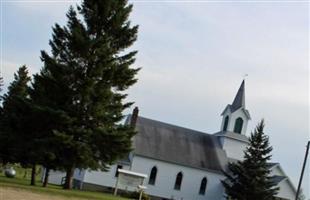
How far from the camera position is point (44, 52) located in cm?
3462

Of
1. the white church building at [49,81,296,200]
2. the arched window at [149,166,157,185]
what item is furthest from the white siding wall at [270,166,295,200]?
the arched window at [149,166,157,185]

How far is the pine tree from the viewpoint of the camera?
53188mm

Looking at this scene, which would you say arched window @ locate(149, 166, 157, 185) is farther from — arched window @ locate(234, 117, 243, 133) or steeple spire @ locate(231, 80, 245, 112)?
steeple spire @ locate(231, 80, 245, 112)

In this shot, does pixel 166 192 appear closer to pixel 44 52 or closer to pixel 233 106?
pixel 233 106

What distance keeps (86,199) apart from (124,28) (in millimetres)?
11527

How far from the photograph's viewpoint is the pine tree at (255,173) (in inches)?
2094

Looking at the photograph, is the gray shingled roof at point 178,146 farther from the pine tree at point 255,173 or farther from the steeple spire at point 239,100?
the pine tree at point 255,173

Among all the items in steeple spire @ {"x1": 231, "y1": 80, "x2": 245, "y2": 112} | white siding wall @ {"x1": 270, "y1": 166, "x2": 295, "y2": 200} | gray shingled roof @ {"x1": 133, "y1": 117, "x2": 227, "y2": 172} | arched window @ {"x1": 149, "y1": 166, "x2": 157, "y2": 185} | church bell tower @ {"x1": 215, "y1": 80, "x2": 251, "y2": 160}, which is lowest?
arched window @ {"x1": 149, "y1": 166, "x2": 157, "y2": 185}

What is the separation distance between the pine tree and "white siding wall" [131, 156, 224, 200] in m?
8.17

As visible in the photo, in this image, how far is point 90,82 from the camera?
33.3 m

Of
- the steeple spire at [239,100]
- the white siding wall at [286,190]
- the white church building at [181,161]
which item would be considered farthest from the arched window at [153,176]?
the white siding wall at [286,190]

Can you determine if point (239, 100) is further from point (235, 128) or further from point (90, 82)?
point (90, 82)

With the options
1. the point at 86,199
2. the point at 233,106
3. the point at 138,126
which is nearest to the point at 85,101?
the point at 86,199

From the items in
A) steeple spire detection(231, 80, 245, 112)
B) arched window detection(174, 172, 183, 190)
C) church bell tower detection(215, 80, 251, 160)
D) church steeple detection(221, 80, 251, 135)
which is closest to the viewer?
arched window detection(174, 172, 183, 190)
